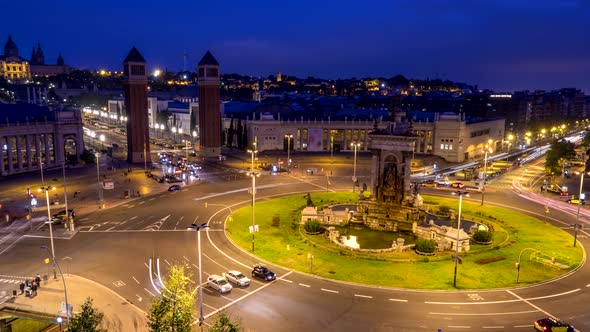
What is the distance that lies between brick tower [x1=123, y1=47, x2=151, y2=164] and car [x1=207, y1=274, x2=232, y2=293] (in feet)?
279

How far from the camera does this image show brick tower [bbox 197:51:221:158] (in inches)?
5477

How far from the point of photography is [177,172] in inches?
4213

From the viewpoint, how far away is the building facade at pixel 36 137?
357ft

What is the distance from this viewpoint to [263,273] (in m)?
48.5

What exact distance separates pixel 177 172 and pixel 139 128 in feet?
95.4

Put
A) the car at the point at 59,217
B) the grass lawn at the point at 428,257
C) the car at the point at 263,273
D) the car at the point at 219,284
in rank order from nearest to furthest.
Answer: the car at the point at 219,284 → the car at the point at 263,273 → the grass lawn at the point at 428,257 → the car at the point at 59,217

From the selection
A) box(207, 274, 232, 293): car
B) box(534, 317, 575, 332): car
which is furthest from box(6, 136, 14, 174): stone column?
box(534, 317, 575, 332): car

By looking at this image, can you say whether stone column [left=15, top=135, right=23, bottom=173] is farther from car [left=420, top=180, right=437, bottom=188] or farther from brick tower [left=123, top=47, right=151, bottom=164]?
car [left=420, top=180, right=437, bottom=188]

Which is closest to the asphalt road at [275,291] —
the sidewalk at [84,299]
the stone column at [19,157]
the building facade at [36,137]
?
the sidewalk at [84,299]

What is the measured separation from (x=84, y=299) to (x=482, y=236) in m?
49.4

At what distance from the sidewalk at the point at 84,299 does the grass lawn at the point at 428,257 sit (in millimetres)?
18458

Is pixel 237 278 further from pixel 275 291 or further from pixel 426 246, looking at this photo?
pixel 426 246

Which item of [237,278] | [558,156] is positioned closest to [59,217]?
[237,278]

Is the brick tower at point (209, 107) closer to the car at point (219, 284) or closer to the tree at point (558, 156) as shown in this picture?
the tree at point (558, 156)
